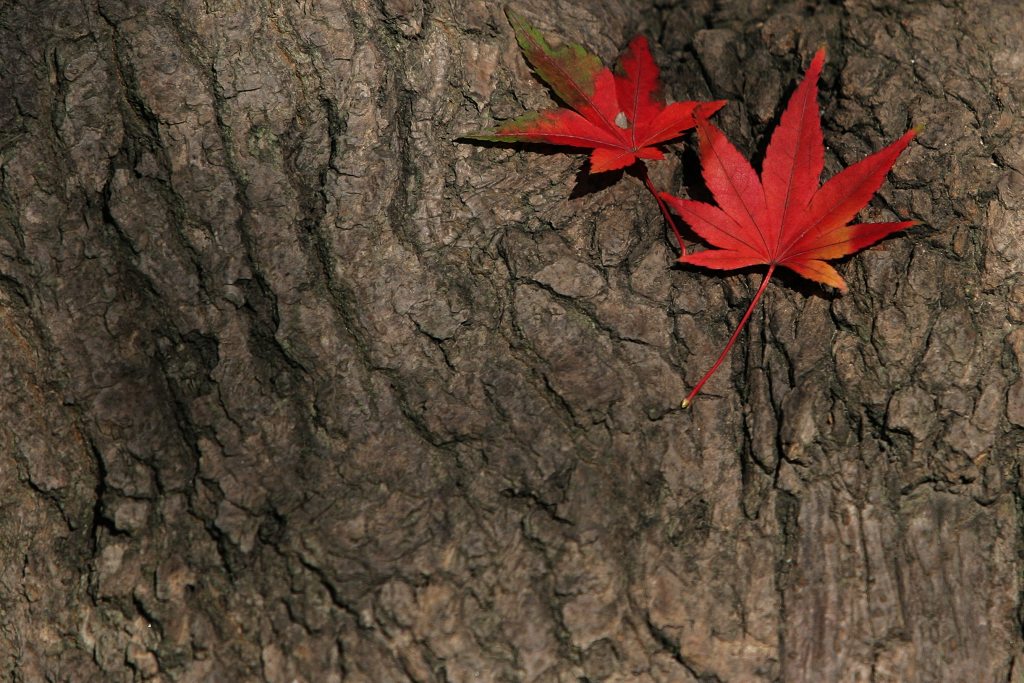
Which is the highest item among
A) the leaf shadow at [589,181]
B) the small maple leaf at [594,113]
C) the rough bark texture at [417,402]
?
the small maple leaf at [594,113]

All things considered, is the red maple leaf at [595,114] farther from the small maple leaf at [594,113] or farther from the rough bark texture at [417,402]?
the rough bark texture at [417,402]

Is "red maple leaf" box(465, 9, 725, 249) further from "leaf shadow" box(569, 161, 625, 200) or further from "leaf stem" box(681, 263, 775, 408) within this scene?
"leaf stem" box(681, 263, 775, 408)

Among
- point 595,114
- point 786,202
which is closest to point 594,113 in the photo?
point 595,114

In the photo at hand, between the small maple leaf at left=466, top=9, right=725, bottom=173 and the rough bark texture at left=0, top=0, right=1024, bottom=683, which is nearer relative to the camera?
the rough bark texture at left=0, top=0, right=1024, bottom=683

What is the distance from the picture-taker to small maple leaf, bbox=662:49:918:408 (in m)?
1.58

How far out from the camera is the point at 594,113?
1665mm

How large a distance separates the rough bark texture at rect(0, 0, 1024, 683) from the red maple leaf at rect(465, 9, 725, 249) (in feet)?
0.33

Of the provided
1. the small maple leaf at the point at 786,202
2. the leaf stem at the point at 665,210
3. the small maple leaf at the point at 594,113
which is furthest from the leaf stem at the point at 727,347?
the small maple leaf at the point at 594,113

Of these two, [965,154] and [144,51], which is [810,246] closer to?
[965,154]

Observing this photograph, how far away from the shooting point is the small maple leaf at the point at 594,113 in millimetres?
1640

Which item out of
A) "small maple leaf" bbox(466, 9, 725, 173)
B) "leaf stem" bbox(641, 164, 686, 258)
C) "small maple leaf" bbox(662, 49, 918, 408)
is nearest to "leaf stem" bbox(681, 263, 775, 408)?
"small maple leaf" bbox(662, 49, 918, 408)

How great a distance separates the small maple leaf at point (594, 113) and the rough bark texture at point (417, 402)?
11cm

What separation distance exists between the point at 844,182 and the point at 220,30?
50.1 inches

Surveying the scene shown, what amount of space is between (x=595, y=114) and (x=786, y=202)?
1.39ft
